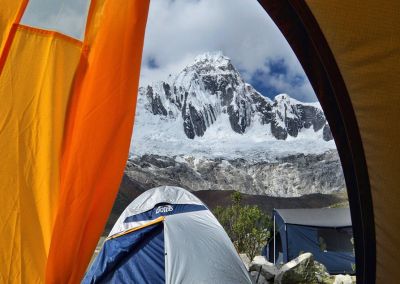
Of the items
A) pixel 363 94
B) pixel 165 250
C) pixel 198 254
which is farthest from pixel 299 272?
pixel 363 94

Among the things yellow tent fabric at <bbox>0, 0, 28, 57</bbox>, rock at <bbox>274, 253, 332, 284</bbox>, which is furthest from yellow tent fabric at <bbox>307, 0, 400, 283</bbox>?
rock at <bbox>274, 253, 332, 284</bbox>

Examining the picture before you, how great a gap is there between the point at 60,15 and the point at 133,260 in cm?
333

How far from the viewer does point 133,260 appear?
15.1 feet

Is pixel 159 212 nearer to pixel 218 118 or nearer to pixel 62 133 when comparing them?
pixel 62 133

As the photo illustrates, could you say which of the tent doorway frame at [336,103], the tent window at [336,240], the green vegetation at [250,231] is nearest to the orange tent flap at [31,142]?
the tent doorway frame at [336,103]

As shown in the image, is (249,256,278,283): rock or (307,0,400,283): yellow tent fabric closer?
(307,0,400,283): yellow tent fabric

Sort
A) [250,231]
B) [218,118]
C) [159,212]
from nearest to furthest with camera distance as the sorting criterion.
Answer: [159,212], [250,231], [218,118]

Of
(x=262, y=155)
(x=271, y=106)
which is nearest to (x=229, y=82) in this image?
(x=271, y=106)

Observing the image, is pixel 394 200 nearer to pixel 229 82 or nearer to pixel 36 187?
pixel 36 187

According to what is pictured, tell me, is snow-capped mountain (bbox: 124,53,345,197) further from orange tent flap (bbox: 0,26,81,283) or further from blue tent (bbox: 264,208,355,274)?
orange tent flap (bbox: 0,26,81,283)

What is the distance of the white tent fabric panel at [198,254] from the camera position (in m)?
4.32

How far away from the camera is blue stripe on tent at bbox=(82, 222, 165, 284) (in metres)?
4.46

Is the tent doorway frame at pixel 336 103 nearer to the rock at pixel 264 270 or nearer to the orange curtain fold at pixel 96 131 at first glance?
the orange curtain fold at pixel 96 131

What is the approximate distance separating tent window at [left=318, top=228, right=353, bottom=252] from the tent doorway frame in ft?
29.8
